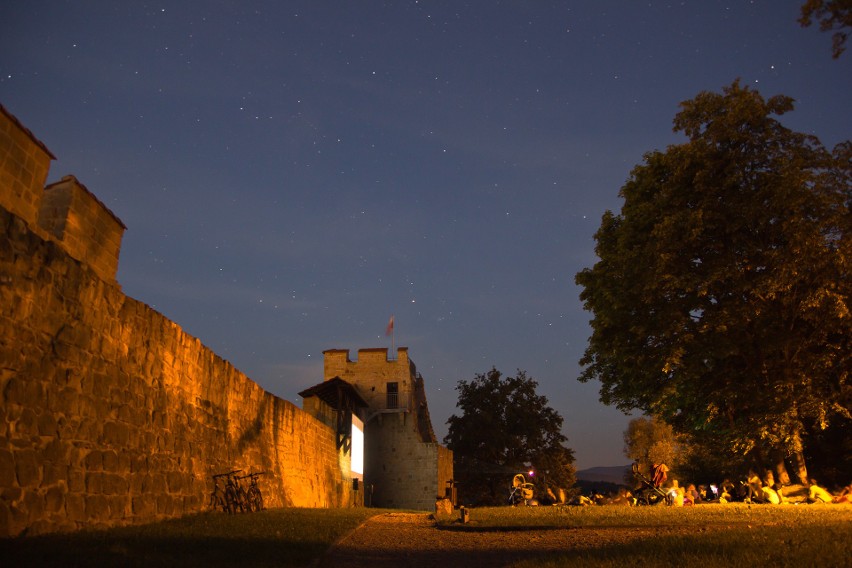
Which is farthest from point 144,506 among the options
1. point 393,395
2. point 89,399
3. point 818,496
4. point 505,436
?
point 505,436

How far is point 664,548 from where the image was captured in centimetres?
671

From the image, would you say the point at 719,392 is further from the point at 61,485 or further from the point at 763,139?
the point at 61,485

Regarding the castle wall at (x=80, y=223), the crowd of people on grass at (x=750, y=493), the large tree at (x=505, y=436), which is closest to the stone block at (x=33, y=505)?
the castle wall at (x=80, y=223)

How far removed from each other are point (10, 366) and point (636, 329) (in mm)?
15850

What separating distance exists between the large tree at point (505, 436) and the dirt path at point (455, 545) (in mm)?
41858

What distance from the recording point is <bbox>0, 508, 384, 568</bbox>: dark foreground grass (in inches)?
211

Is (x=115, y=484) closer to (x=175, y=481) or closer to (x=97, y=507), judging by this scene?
(x=97, y=507)

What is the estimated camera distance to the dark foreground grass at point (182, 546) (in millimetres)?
5355

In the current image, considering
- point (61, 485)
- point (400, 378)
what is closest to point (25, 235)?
point (61, 485)

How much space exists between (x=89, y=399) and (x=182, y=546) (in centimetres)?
218

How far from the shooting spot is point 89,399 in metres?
7.72

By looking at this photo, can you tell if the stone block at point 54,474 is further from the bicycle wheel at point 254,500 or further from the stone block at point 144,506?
the bicycle wheel at point 254,500

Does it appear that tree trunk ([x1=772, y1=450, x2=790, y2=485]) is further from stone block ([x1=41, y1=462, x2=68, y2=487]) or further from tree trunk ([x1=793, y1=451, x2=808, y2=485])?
stone block ([x1=41, y1=462, x2=68, y2=487])

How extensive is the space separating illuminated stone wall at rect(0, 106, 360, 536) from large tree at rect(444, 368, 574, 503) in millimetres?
41647
